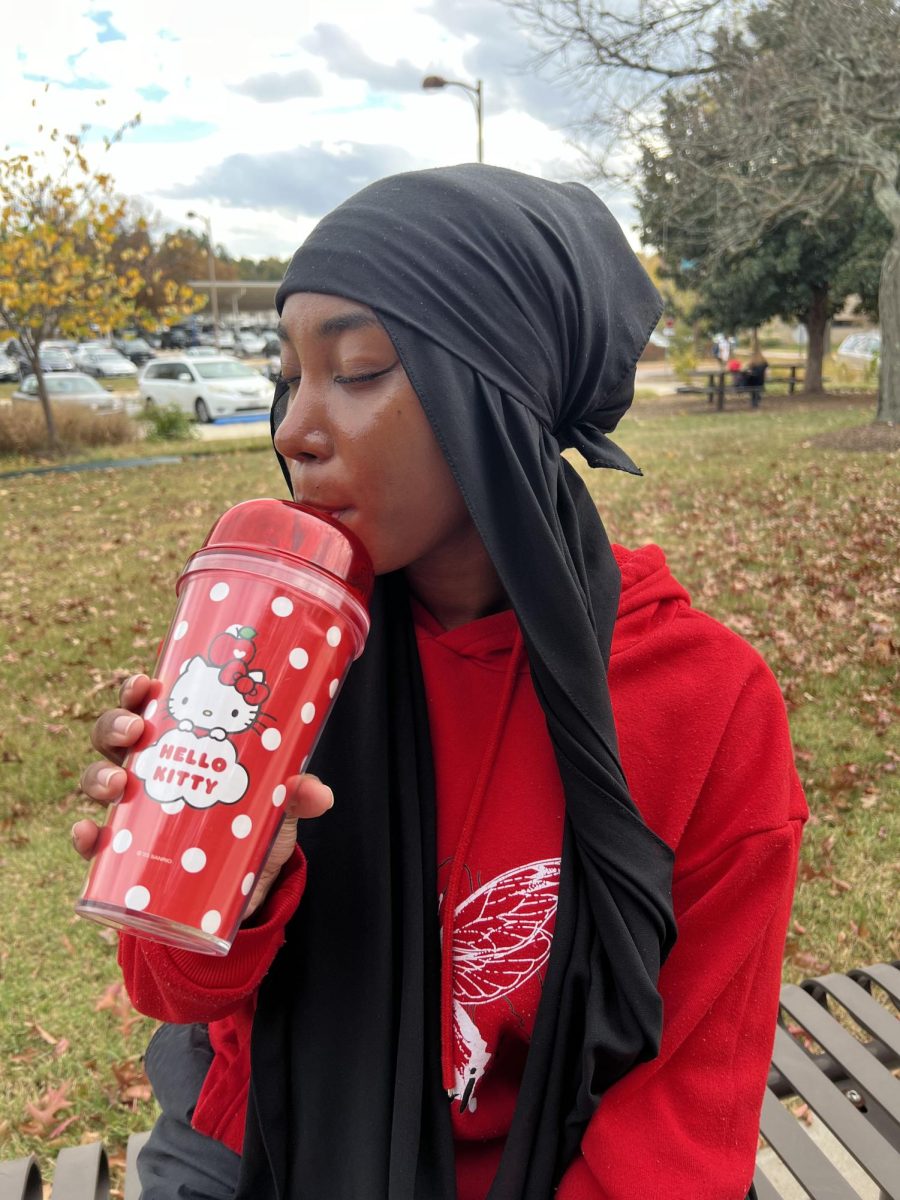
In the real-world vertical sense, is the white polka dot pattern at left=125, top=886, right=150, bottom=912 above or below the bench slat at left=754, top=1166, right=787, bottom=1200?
above

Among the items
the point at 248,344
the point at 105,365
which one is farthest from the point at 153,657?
the point at 248,344

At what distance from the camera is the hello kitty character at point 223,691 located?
111 cm

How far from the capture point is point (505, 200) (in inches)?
52.9

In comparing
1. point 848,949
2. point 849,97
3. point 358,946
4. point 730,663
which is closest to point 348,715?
point 358,946

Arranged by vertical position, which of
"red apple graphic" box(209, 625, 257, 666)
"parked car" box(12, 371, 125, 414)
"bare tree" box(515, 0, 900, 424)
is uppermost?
"bare tree" box(515, 0, 900, 424)

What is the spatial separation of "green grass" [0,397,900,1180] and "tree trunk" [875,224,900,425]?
5.98 ft

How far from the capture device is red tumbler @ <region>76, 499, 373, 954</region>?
1.11m

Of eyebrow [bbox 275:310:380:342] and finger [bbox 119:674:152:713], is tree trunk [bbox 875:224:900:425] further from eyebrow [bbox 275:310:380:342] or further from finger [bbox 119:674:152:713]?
finger [bbox 119:674:152:713]

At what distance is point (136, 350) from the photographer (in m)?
54.4

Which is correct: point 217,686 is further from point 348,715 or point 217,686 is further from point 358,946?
point 358,946

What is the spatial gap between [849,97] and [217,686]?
14.7 meters

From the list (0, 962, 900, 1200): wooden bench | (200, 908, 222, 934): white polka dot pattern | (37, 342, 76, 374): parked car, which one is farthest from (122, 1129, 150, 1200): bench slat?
(37, 342, 76, 374): parked car

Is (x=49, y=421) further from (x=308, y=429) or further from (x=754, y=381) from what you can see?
(x=308, y=429)

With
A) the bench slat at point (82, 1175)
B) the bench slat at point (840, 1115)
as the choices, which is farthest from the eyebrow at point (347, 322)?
the bench slat at point (840, 1115)
